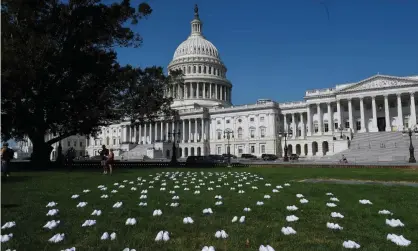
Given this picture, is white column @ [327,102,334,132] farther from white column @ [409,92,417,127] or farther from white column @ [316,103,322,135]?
white column @ [409,92,417,127]

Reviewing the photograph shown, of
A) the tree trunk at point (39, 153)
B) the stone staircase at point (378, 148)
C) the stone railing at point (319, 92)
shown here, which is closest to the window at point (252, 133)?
the stone railing at point (319, 92)

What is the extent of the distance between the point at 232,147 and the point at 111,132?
178 feet

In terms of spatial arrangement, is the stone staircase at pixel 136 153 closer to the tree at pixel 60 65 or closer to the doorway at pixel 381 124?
the doorway at pixel 381 124

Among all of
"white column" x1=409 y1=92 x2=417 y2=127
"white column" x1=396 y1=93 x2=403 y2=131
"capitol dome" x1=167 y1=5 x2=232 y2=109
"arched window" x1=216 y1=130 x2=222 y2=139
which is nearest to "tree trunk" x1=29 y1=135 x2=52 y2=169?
"white column" x1=396 y1=93 x2=403 y2=131

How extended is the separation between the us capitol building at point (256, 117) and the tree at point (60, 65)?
25.6 metres

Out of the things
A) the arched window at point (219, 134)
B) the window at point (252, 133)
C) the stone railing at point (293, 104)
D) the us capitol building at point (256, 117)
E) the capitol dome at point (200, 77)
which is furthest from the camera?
the capitol dome at point (200, 77)

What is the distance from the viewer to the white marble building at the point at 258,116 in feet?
262

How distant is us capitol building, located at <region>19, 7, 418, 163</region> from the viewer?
7950cm

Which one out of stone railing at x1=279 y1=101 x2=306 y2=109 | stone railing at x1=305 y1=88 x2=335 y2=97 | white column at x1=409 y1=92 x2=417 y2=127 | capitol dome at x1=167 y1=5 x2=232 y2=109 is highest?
capitol dome at x1=167 y1=5 x2=232 y2=109

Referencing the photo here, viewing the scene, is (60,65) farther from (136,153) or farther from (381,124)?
(136,153)

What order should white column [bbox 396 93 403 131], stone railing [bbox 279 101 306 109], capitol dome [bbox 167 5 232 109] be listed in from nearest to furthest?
1. white column [bbox 396 93 403 131]
2. stone railing [bbox 279 101 306 109]
3. capitol dome [bbox 167 5 232 109]

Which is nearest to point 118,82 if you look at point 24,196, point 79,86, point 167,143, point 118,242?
point 79,86

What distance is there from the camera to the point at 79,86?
103 ft

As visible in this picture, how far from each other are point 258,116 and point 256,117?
2.27ft
